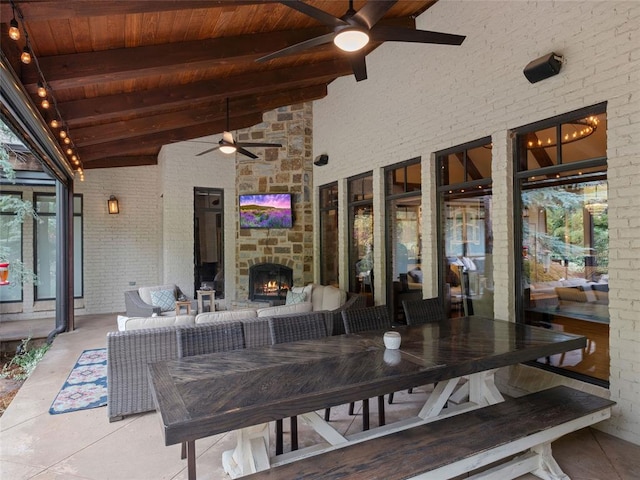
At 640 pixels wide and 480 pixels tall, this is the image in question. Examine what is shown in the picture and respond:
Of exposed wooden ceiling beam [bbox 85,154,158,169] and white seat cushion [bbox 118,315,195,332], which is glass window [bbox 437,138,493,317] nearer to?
white seat cushion [bbox 118,315,195,332]

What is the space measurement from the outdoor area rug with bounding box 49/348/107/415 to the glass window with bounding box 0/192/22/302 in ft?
12.3

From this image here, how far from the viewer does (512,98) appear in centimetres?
389

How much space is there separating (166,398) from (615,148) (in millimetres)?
3717

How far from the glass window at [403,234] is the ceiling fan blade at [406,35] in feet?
7.87

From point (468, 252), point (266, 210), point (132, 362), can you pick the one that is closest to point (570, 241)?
point (468, 252)

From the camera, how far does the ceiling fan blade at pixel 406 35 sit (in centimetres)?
279

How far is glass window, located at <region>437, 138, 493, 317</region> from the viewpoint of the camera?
4.42 metres

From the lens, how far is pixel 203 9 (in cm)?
358

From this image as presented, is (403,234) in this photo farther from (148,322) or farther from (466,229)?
(148,322)

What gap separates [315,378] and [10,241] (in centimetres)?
818

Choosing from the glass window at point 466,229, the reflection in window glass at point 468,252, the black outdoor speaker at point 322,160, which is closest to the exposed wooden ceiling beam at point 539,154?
the glass window at point 466,229

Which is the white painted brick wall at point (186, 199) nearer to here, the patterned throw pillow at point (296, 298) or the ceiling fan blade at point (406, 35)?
the patterned throw pillow at point (296, 298)

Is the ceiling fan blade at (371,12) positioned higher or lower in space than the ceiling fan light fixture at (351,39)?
higher

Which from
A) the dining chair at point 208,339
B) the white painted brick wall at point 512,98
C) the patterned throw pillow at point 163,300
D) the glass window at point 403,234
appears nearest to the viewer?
the dining chair at point 208,339
